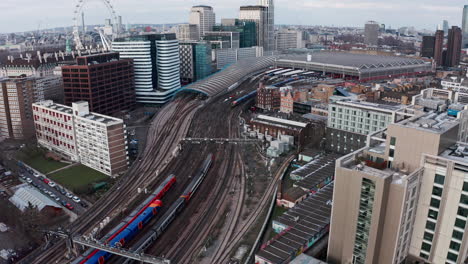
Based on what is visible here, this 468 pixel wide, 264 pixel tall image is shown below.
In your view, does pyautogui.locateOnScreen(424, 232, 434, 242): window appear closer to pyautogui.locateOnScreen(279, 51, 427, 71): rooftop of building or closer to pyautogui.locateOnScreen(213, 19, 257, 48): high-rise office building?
pyautogui.locateOnScreen(279, 51, 427, 71): rooftop of building

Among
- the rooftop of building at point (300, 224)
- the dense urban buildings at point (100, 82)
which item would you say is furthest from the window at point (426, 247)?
the dense urban buildings at point (100, 82)

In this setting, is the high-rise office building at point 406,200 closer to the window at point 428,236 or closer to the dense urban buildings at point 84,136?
the window at point 428,236

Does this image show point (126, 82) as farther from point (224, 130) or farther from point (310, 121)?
point (310, 121)

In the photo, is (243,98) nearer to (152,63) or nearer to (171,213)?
(152,63)

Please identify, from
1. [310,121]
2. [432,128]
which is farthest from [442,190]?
[310,121]

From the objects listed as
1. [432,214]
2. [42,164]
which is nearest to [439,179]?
[432,214]
